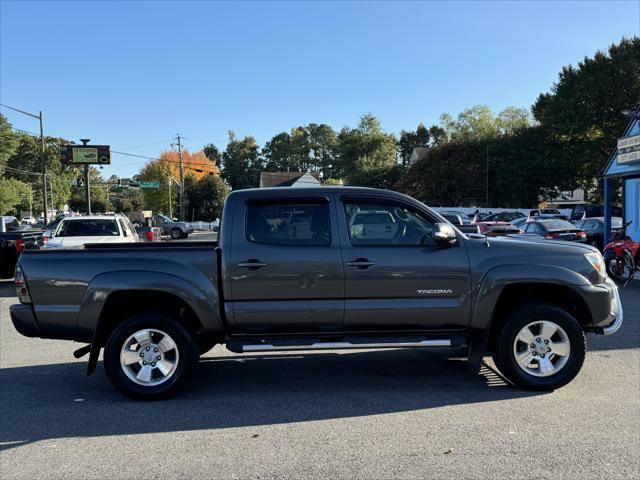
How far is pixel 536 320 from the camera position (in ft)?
16.8

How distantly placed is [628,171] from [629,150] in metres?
0.85

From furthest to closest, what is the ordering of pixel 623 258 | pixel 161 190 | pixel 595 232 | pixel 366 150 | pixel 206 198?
pixel 366 150 < pixel 161 190 < pixel 206 198 < pixel 595 232 < pixel 623 258

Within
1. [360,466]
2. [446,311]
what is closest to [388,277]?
[446,311]

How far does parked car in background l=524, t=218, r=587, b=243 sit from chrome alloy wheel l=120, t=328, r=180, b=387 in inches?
554

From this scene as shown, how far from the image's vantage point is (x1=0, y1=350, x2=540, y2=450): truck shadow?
4488 mm

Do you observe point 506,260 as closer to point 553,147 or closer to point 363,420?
point 363,420

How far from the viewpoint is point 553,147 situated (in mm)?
45469

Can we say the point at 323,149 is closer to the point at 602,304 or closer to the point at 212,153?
the point at 212,153

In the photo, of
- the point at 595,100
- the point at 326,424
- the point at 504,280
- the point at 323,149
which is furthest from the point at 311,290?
the point at 323,149

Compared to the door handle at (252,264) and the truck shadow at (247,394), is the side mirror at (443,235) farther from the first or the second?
the door handle at (252,264)

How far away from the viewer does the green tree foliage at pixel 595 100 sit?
36.5 metres

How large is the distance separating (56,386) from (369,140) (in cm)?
7215

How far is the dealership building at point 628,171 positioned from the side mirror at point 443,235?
13024 mm

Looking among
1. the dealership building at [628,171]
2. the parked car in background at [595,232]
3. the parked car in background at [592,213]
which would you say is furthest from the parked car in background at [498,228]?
the parked car in background at [592,213]
